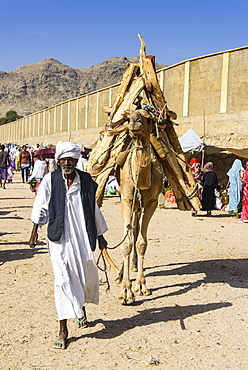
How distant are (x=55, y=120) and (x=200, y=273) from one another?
149 feet

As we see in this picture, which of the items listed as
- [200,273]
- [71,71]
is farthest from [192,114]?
[71,71]

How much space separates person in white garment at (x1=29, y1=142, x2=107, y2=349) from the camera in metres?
4.48

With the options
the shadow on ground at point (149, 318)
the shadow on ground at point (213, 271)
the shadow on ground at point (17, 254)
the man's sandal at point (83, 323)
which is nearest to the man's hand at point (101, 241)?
the man's sandal at point (83, 323)

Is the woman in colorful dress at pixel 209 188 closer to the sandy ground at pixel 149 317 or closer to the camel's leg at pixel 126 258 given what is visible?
the sandy ground at pixel 149 317

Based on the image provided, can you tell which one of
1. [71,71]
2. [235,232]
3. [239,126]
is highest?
[71,71]

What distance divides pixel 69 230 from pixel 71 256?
0.82ft

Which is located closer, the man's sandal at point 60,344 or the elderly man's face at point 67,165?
the man's sandal at point 60,344

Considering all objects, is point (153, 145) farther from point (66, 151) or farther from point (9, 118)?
point (9, 118)

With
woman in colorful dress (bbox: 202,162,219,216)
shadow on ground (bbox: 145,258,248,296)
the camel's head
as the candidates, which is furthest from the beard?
woman in colorful dress (bbox: 202,162,219,216)

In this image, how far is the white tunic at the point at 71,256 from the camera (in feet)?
14.7

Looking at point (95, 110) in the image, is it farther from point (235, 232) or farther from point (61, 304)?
point (61, 304)

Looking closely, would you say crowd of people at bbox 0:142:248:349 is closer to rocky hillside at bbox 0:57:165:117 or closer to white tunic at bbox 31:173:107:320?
white tunic at bbox 31:173:107:320

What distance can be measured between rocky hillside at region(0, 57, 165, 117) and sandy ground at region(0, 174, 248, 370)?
13842 centimetres

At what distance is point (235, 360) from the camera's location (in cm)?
423
